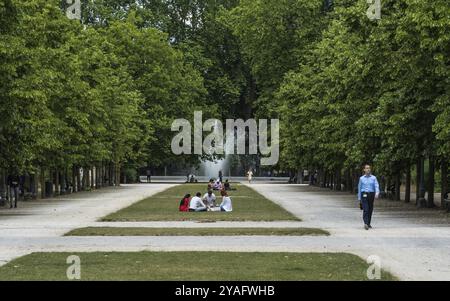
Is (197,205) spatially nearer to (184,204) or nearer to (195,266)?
(184,204)

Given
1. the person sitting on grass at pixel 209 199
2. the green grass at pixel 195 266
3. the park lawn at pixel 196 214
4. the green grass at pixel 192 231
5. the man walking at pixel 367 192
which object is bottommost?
the park lawn at pixel 196 214

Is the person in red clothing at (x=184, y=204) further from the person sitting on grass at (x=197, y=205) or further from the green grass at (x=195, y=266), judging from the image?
the green grass at (x=195, y=266)

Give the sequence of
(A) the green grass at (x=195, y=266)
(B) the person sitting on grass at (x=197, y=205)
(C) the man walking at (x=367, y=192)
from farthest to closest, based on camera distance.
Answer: (B) the person sitting on grass at (x=197, y=205) → (C) the man walking at (x=367, y=192) → (A) the green grass at (x=195, y=266)

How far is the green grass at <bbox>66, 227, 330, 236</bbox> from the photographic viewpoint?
88.7 ft

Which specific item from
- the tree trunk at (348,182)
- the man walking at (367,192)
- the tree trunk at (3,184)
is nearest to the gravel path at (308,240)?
the man walking at (367,192)

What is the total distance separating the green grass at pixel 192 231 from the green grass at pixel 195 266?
20.2 feet

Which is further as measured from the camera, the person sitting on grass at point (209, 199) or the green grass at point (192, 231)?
the person sitting on grass at point (209, 199)

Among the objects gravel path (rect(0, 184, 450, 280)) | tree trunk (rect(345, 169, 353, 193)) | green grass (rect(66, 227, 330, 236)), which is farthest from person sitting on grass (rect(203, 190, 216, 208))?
tree trunk (rect(345, 169, 353, 193))

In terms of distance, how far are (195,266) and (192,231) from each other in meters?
10.1

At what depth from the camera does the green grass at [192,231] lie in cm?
2703

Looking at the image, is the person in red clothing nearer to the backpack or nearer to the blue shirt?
the backpack

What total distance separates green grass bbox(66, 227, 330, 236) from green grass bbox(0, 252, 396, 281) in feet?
20.2

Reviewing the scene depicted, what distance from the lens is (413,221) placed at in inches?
1316
